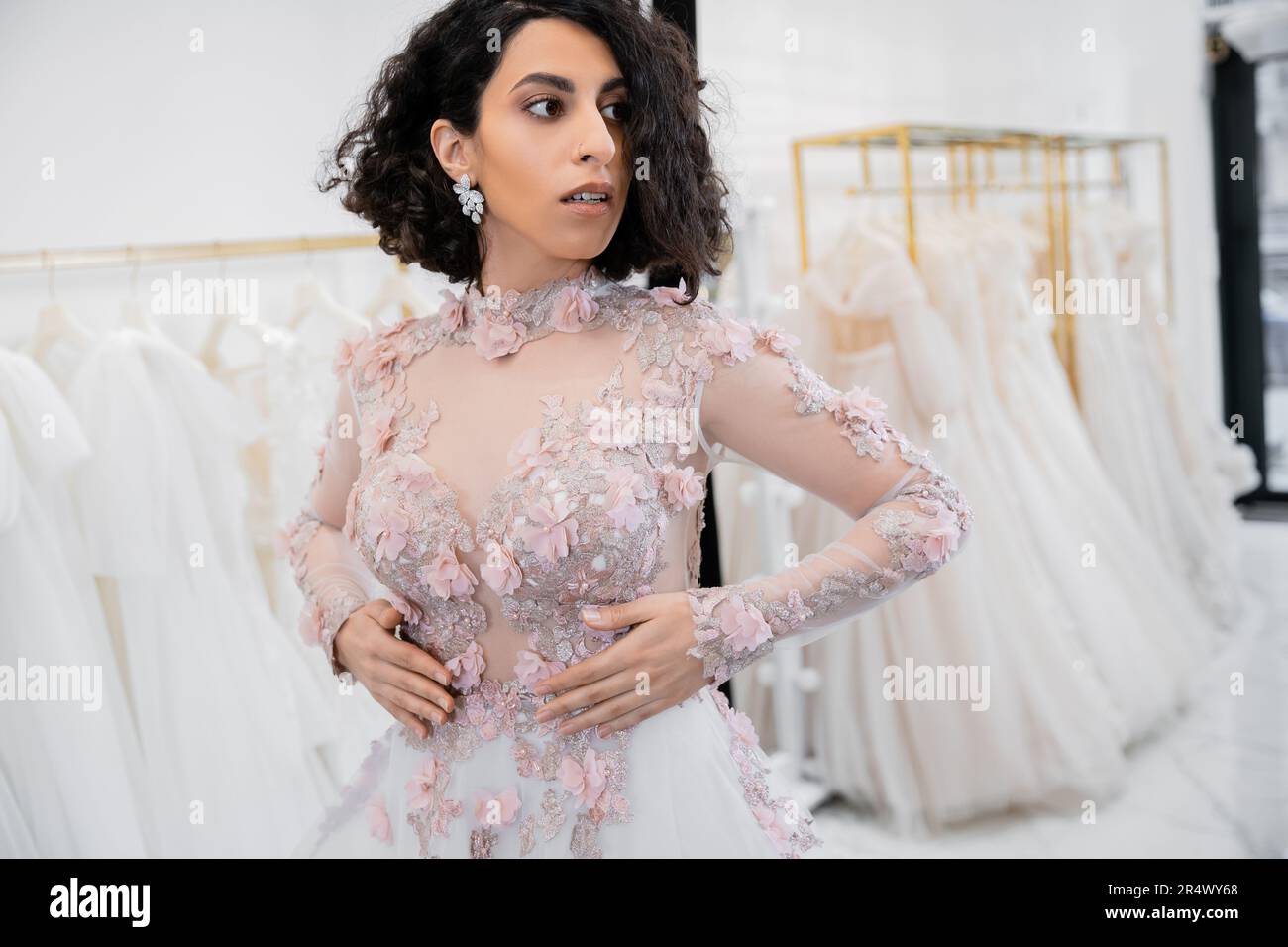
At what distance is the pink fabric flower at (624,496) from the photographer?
3.67ft

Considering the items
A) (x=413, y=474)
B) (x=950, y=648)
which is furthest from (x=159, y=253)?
(x=950, y=648)

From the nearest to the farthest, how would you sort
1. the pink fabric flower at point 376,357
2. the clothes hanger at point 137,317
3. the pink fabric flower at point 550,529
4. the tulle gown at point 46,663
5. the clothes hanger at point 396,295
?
the pink fabric flower at point 550,529
the pink fabric flower at point 376,357
the tulle gown at point 46,663
the clothes hanger at point 137,317
the clothes hanger at point 396,295

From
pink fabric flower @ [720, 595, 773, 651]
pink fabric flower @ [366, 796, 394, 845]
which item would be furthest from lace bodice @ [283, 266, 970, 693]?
pink fabric flower @ [366, 796, 394, 845]

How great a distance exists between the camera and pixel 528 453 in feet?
3.81

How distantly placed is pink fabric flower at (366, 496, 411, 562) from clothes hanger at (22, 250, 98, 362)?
933 millimetres

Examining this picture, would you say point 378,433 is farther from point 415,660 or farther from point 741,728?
point 741,728

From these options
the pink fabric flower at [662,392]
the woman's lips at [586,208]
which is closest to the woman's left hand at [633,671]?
the pink fabric flower at [662,392]

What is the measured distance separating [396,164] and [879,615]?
5.14 ft

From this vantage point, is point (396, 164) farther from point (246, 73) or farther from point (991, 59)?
point (991, 59)

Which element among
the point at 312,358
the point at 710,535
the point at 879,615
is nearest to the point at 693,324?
the point at 710,535

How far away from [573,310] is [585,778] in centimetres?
52

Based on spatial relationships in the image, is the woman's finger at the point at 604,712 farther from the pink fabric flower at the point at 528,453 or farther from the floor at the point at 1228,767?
the floor at the point at 1228,767

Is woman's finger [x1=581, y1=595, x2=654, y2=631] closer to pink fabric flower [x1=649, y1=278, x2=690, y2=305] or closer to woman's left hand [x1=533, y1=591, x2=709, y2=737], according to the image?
woman's left hand [x1=533, y1=591, x2=709, y2=737]

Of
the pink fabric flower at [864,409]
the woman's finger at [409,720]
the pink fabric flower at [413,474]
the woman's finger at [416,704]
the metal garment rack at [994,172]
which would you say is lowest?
the woman's finger at [409,720]
